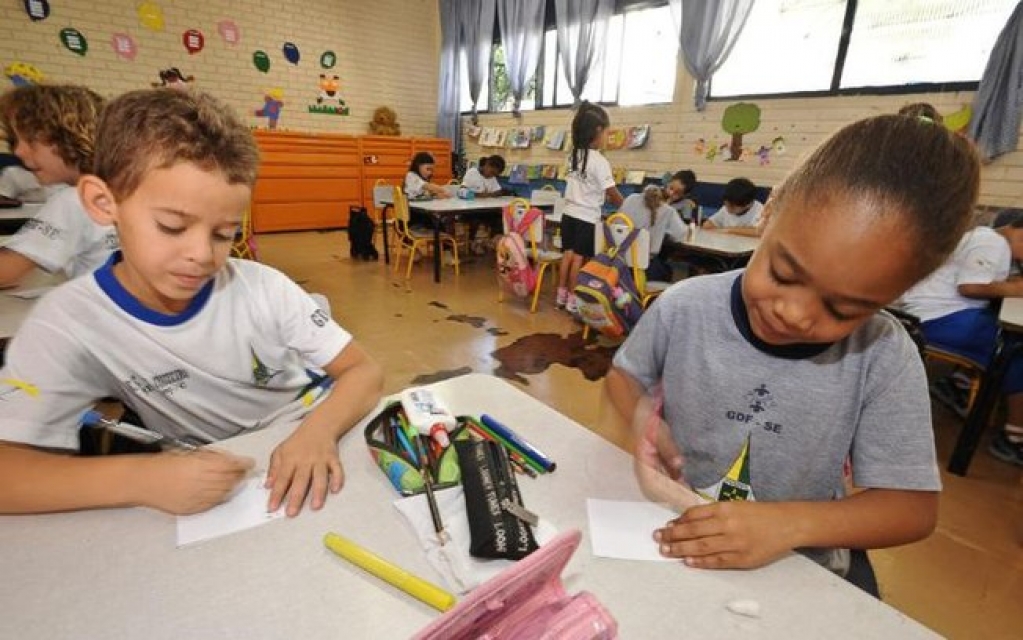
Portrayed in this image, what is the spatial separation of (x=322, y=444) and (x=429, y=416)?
0.16 meters

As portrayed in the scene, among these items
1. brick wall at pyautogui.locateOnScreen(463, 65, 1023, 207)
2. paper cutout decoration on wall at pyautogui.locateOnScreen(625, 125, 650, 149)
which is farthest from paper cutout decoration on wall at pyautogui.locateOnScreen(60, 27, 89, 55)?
paper cutout decoration on wall at pyautogui.locateOnScreen(625, 125, 650, 149)

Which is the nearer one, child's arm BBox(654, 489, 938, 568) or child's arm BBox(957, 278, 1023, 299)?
child's arm BBox(654, 489, 938, 568)

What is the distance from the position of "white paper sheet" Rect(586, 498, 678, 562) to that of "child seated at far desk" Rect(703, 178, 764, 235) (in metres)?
3.64

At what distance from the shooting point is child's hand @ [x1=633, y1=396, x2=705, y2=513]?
0.69 metres

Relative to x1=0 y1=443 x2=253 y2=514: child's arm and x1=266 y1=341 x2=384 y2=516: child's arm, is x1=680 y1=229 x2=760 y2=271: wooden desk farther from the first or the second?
x1=0 y1=443 x2=253 y2=514: child's arm

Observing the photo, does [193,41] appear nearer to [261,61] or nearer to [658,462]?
[261,61]

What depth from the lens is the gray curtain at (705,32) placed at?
456cm

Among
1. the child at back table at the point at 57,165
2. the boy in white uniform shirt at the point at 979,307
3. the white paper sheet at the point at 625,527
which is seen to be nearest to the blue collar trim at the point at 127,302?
the white paper sheet at the point at 625,527

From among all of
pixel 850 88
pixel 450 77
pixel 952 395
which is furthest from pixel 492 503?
pixel 450 77

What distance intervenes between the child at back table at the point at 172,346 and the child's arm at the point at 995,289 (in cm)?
270

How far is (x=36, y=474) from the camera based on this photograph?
0.60 m

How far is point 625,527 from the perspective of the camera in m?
0.63

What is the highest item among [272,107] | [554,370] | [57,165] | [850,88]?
[850,88]

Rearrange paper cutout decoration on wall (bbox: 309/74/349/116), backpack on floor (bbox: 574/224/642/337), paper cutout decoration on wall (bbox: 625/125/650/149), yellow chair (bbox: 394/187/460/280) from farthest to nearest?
paper cutout decoration on wall (bbox: 309/74/349/116) → paper cutout decoration on wall (bbox: 625/125/650/149) → yellow chair (bbox: 394/187/460/280) → backpack on floor (bbox: 574/224/642/337)
